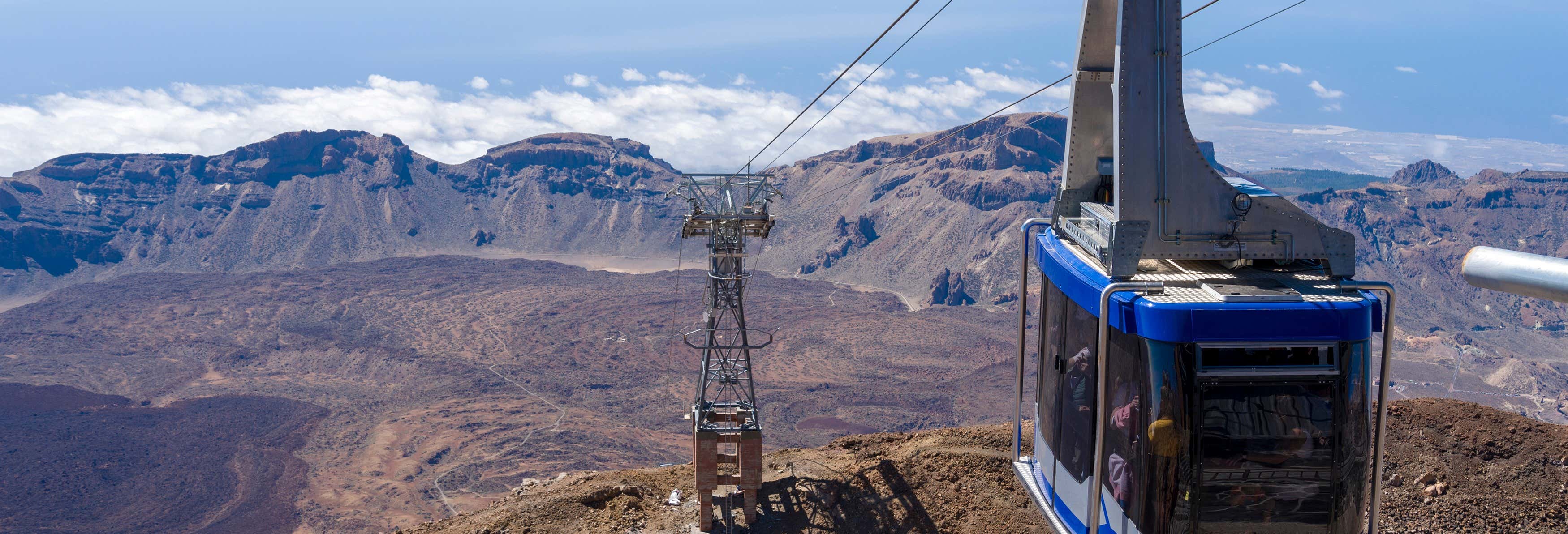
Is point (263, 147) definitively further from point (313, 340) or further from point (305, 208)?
point (313, 340)

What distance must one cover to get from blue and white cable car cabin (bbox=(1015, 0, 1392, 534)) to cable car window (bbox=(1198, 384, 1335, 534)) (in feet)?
0.04

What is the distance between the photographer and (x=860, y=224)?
159500 mm

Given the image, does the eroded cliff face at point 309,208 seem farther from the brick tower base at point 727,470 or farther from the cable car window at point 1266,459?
the cable car window at point 1266,459

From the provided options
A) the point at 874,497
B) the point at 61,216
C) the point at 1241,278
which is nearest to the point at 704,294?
the point at 874,497

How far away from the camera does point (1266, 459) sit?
825 centimetres

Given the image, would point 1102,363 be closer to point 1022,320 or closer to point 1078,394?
point 1078,394

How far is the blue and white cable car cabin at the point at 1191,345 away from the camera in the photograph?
8.02 meters

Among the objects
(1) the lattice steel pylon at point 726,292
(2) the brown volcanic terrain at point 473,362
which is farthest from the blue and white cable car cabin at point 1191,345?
(2) the brown volcanic terrain at point 473,362

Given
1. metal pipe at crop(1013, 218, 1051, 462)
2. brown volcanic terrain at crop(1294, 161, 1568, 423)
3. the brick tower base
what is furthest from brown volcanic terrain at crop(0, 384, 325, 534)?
brown volcanic terrain at crop(1294, 161, 1568, 423)

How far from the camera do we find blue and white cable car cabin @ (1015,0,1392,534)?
26.3ft

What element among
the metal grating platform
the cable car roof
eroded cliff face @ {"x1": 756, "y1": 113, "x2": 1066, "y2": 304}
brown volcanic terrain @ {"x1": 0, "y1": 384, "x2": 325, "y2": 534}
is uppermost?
the metal grating platform

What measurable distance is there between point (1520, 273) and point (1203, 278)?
500 cm

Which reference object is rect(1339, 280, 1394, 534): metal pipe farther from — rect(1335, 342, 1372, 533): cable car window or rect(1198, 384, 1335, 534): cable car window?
rect(1198, 384, 1335, 534): cable car window

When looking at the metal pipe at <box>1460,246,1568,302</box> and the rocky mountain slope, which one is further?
the rocky mountain slope
